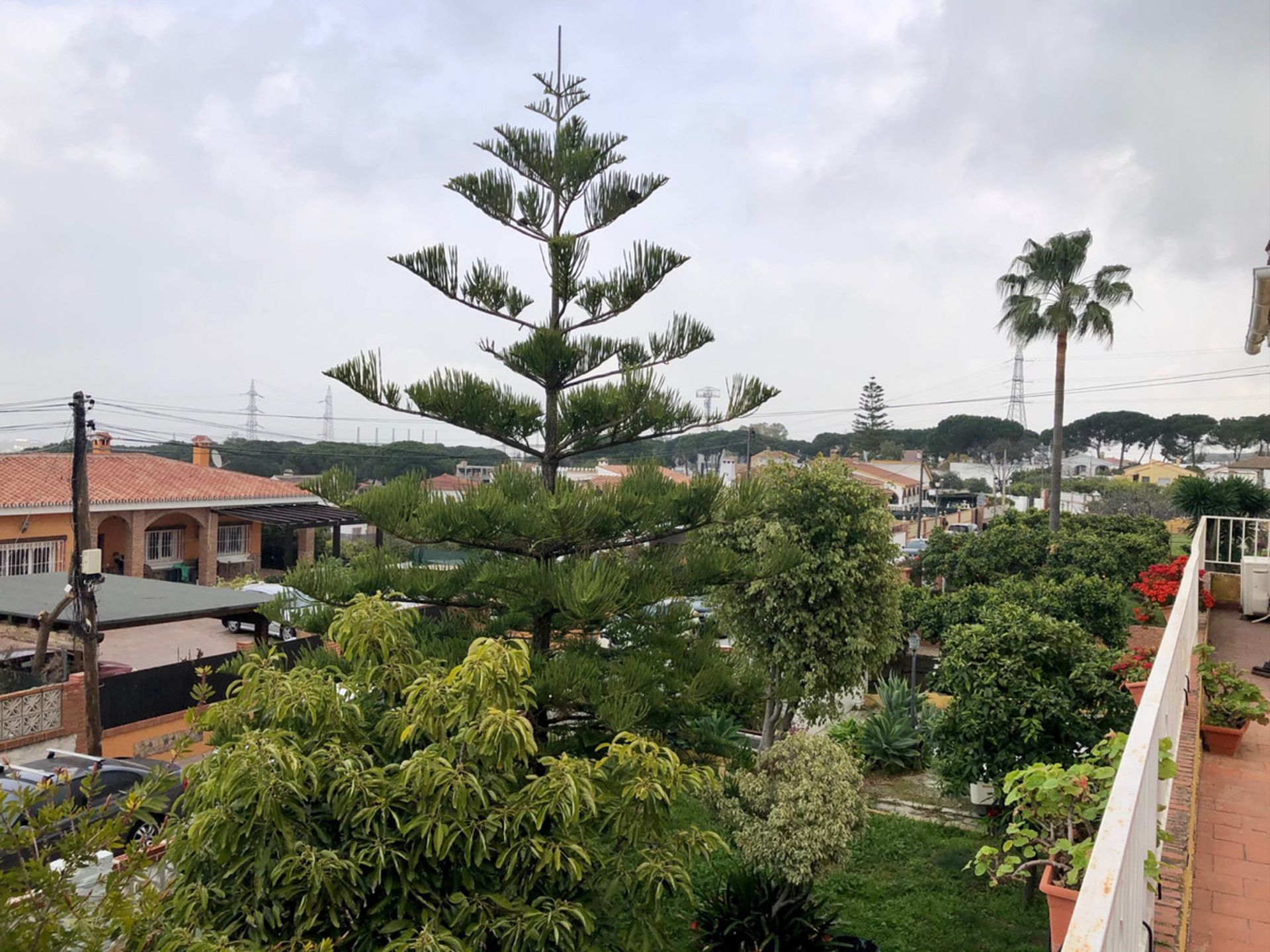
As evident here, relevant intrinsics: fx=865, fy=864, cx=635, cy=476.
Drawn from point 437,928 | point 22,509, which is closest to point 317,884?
point 437,928

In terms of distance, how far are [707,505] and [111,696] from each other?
9.67 metres

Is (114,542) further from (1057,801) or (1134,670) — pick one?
(1057,801)

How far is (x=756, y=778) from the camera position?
21.9 ft

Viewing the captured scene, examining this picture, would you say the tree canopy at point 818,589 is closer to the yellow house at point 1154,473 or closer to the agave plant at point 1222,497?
the agave plant at point 1222,497

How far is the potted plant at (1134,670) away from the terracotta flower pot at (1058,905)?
2.99m

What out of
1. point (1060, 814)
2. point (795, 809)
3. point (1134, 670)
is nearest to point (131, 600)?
point (795, 809)

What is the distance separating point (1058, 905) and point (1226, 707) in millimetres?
2328

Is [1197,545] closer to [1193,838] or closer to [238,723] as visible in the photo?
[1193,838]

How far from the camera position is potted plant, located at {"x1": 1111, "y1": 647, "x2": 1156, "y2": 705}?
577 cm

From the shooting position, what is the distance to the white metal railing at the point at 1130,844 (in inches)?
52.6

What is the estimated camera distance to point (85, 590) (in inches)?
415

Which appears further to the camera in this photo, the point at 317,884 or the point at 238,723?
the point at 238,723

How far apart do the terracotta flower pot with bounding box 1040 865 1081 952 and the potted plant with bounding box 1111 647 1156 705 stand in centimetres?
299

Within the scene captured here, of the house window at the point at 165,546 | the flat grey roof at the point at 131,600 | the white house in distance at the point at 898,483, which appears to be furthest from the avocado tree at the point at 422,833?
the white house in distance at the point at 898,483
